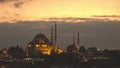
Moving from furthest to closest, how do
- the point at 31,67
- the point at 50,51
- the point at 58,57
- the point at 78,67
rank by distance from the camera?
the point at 50,51
the point at 58,57
the point at 78,67
the point at 31,67

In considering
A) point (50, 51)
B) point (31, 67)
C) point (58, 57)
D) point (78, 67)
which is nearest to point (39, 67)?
point (31, 67)

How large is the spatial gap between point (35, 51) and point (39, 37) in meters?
5.12

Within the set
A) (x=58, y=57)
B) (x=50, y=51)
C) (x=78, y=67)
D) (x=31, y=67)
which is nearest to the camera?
(x=31, y=67)

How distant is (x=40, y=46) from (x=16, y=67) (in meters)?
75.2

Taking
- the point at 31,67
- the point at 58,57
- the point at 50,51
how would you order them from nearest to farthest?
the point at 31,67
the point at 58,57
the point at 50,51

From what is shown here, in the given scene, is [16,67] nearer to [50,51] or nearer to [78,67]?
[78,67]

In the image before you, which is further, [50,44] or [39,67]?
[50,44]

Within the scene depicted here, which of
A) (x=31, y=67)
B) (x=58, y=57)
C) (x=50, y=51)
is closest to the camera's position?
(x=31, y=67)

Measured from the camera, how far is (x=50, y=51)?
617 feet

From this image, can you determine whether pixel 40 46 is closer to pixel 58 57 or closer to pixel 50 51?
pixel 50 51

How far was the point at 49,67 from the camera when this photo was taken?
115562mm

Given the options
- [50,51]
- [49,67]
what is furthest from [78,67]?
[50,51]

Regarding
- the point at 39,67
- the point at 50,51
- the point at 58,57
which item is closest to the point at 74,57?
the point at 58,57

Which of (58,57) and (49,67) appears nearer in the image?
(49,67)
